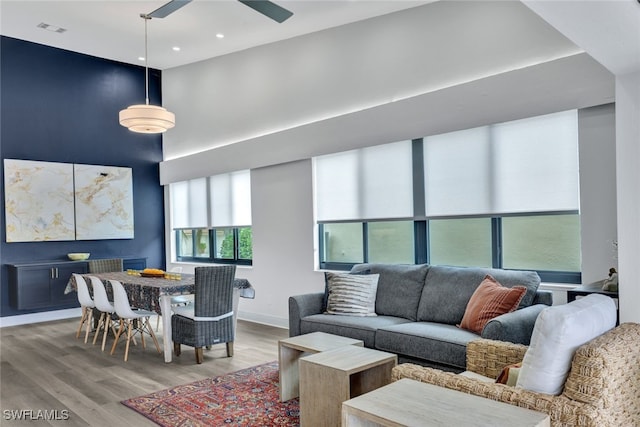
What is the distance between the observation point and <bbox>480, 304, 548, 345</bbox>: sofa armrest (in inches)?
120

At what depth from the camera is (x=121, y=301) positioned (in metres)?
4.84

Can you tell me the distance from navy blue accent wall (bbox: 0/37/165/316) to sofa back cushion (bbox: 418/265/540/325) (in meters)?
5.87

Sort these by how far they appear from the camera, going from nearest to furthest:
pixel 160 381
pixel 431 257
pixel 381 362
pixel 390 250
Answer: pixel 381 362 < pixel 160 381 < pixel 431 257 < pixel 390 250

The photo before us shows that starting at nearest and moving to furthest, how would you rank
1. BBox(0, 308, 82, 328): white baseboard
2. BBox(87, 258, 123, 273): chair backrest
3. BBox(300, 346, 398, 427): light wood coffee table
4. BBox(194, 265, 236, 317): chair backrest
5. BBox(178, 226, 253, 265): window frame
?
BBox(300, 346, 398, 427): light wood coffee table < BBox(194, 265, 236, 317): chair backrest < BBox(87, 258, 123, 273): chair backrest < BBox(0, 308, 82, 328): white baseboard < BBox(178, 226, 253, 265): window frame

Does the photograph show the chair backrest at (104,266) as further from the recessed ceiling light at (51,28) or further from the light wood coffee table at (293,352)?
the light wood coffee table at (293,352)

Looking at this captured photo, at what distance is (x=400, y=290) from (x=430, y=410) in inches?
98.9

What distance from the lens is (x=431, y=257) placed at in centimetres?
496

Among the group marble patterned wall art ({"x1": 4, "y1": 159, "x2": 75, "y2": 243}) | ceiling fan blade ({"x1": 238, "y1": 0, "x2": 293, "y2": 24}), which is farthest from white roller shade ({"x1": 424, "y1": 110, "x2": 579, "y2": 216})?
marble patterned wall art ({"x1": 4, "y1": 159, "x2": 75, "y2": 243})

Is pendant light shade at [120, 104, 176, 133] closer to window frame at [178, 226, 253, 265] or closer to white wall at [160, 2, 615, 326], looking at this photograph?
white wall at [160, 2, 615, 326]

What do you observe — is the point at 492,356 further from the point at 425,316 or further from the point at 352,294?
the point at 352,294

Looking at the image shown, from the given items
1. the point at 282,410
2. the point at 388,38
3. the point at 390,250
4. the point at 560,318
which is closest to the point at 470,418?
the point at 560,318

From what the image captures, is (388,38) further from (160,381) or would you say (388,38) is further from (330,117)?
(160,381)

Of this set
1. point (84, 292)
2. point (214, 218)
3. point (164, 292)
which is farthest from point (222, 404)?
point (214, 218)

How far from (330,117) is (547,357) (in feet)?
14.0
